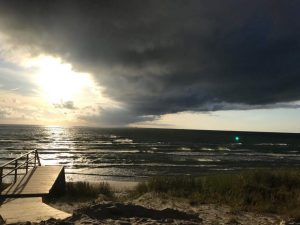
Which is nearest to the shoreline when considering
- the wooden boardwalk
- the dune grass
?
the dune grass

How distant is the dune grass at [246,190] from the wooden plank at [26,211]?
521 centimetres

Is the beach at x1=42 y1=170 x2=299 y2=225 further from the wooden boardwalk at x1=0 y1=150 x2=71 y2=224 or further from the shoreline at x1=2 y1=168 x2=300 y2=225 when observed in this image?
the wooden boardwalk at x1=0 y1=150 x2=71 y2=224

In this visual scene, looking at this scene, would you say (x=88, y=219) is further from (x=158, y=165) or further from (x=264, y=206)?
(x=158, y=165)

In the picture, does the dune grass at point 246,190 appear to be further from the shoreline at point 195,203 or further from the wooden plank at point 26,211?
the wooden plank at point 26,211

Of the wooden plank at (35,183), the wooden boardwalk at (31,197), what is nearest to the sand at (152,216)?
the wooden boardwalk at (31,197)

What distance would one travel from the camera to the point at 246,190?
1362cm

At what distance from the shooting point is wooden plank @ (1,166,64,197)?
11.3 meters

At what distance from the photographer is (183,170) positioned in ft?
118

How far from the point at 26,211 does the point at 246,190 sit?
862 cm

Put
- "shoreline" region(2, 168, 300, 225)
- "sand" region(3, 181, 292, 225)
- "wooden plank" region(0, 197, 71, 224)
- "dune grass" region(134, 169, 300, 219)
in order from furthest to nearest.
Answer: "dune grass" region(134, 169, 300, 219), "shoreline" region(2, 168, 300, 225), "wooden plank" region(0, 197, 71, 224), "sand" region(3, 181, 292, 225)

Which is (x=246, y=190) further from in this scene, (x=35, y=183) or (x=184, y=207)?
(x=35, y=183)

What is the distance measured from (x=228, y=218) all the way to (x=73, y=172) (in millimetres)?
26901

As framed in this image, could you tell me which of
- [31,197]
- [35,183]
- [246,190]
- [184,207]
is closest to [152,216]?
[184,207]

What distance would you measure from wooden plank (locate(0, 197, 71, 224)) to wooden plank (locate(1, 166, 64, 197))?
46cm
